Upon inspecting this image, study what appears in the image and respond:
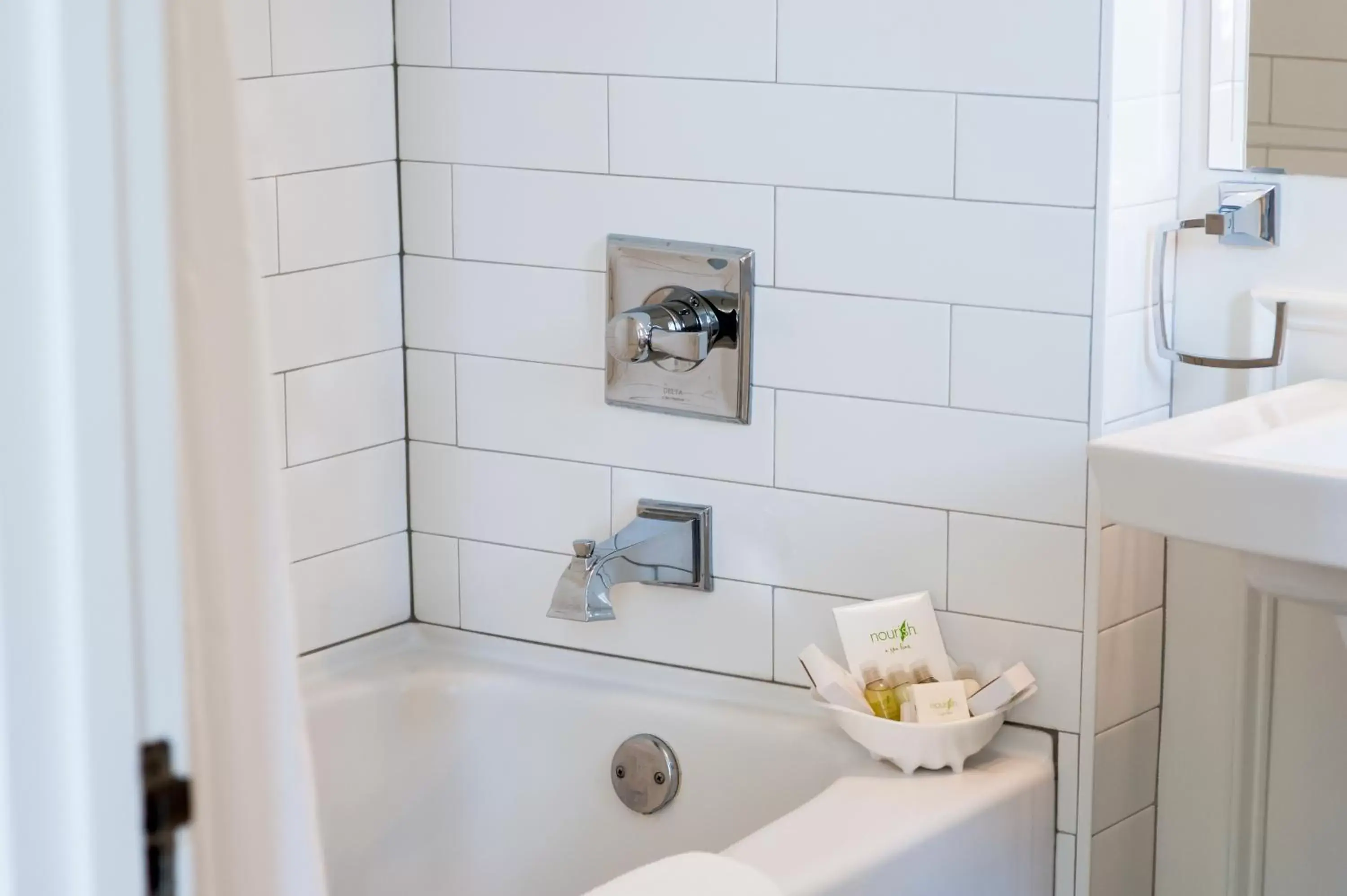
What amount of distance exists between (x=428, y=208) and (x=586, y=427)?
34 centimetres

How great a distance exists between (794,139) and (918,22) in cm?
18

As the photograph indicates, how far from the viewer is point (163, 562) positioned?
803 millimetres

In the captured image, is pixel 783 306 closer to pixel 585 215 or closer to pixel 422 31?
pixel 585 215

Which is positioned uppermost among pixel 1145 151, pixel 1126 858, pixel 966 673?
pixel 1145 151

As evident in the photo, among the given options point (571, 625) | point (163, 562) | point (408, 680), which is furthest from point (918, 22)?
point (163, 562)

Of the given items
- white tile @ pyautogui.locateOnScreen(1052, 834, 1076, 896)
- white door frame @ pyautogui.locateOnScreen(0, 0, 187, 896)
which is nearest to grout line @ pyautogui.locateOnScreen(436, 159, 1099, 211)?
white tile @ pyautogui.locateOnScreen(1052, 834, 1076, 896)

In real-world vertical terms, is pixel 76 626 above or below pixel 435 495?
above

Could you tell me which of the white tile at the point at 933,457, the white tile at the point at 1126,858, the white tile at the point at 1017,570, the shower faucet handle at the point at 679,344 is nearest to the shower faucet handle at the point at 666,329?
the shower faucet handle at the point at 679,344

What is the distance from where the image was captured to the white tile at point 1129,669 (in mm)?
1772

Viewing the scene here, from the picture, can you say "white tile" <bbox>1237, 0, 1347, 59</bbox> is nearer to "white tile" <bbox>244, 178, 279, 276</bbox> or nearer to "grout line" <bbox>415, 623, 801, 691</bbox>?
"grout line" <bbox>415, 623, 801, 691</bbox>

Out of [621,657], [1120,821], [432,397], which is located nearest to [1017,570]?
[1120,821]

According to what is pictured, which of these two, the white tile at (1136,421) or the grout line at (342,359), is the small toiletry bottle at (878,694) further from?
the grout line at (342,359)

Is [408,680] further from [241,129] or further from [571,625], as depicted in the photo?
[241,129]

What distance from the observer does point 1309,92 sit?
1688mm
